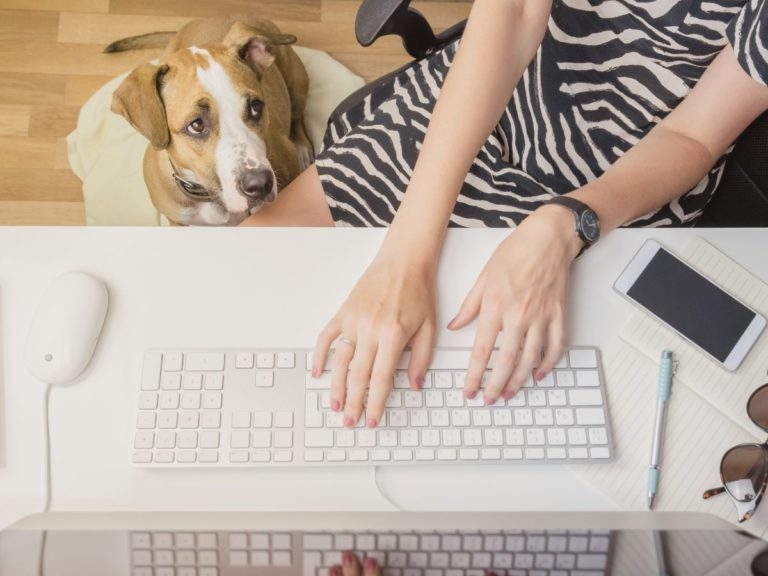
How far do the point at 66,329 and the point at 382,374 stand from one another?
357 millimetres

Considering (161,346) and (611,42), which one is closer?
(161,346)

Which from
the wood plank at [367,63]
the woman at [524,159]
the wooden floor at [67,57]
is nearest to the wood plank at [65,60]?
the wooden floor at [67,57]

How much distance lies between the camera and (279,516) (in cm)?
77

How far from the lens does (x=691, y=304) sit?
894mm

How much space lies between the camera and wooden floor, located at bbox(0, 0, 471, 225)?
1.73 meters

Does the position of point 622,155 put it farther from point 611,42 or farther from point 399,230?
point 399,230

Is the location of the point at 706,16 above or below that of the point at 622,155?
above

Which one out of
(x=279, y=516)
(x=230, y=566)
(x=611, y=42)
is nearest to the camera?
(x=230, y=566)

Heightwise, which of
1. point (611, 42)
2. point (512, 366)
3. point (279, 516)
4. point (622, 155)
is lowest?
point (279, 516)

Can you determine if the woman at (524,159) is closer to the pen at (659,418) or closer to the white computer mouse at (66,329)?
the pen at (659,418)

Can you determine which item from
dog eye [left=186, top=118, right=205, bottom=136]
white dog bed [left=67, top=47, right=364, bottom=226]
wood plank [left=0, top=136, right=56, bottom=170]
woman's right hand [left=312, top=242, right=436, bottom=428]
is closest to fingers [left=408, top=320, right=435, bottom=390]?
woman's right hand [left=312, top=242, right=436, bottom=428]

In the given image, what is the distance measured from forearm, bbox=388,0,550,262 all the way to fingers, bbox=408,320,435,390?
0.32 ft

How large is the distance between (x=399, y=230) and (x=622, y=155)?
36 cm

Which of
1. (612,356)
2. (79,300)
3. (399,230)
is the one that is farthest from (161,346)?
(612,356)
